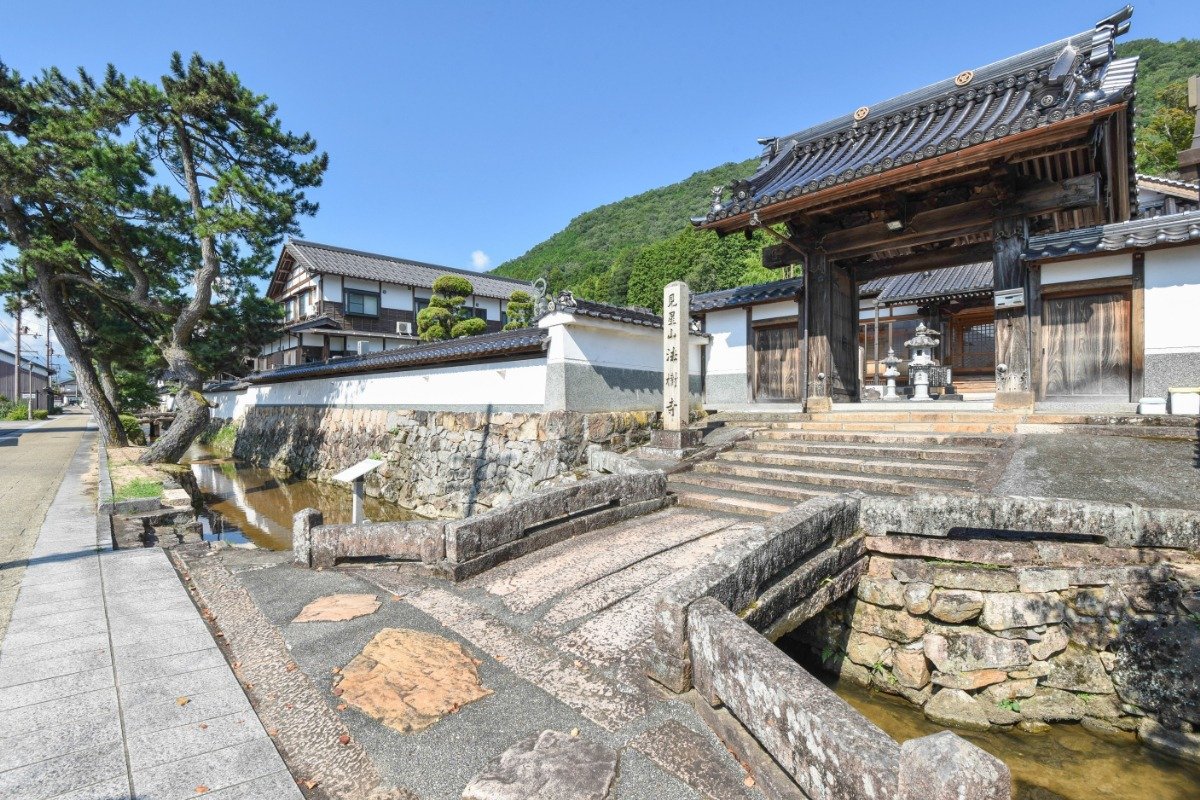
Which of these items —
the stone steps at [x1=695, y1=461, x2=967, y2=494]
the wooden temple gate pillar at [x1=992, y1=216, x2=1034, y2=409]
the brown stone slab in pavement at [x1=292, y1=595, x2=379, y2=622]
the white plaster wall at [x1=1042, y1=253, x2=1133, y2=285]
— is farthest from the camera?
the white plaster wall at [x1=1042, y1=253, x2=1133, y2=285]

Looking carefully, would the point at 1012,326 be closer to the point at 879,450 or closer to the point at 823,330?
the point at 823,330

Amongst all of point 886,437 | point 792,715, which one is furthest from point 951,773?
point 886,437

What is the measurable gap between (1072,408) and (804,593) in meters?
8.22

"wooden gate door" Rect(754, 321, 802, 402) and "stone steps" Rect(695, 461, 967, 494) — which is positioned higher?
"wooden gate door" Rect(754, 321, 802, 402)

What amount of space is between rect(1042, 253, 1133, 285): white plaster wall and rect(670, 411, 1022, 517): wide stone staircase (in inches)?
144

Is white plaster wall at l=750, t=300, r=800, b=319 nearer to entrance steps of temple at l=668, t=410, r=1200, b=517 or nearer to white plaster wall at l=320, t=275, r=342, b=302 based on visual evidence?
entrance steps of temple at l=668, t=410, r=1200, b=517

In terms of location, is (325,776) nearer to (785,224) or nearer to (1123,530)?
(1123,530)

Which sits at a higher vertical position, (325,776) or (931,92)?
(931,92)

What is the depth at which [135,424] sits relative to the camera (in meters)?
23.0

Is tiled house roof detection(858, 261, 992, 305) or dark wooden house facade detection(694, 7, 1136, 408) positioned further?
tiled house roof detection(858, 261, 992, 305)

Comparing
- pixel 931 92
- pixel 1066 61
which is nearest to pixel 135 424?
pixel 931 92

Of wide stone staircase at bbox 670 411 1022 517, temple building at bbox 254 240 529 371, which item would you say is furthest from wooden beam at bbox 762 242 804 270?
temple building at bbox 254 240 529 371

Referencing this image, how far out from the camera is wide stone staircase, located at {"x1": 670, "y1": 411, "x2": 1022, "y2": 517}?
700 centimetres

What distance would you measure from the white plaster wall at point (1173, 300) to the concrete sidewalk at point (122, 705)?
1341cm
